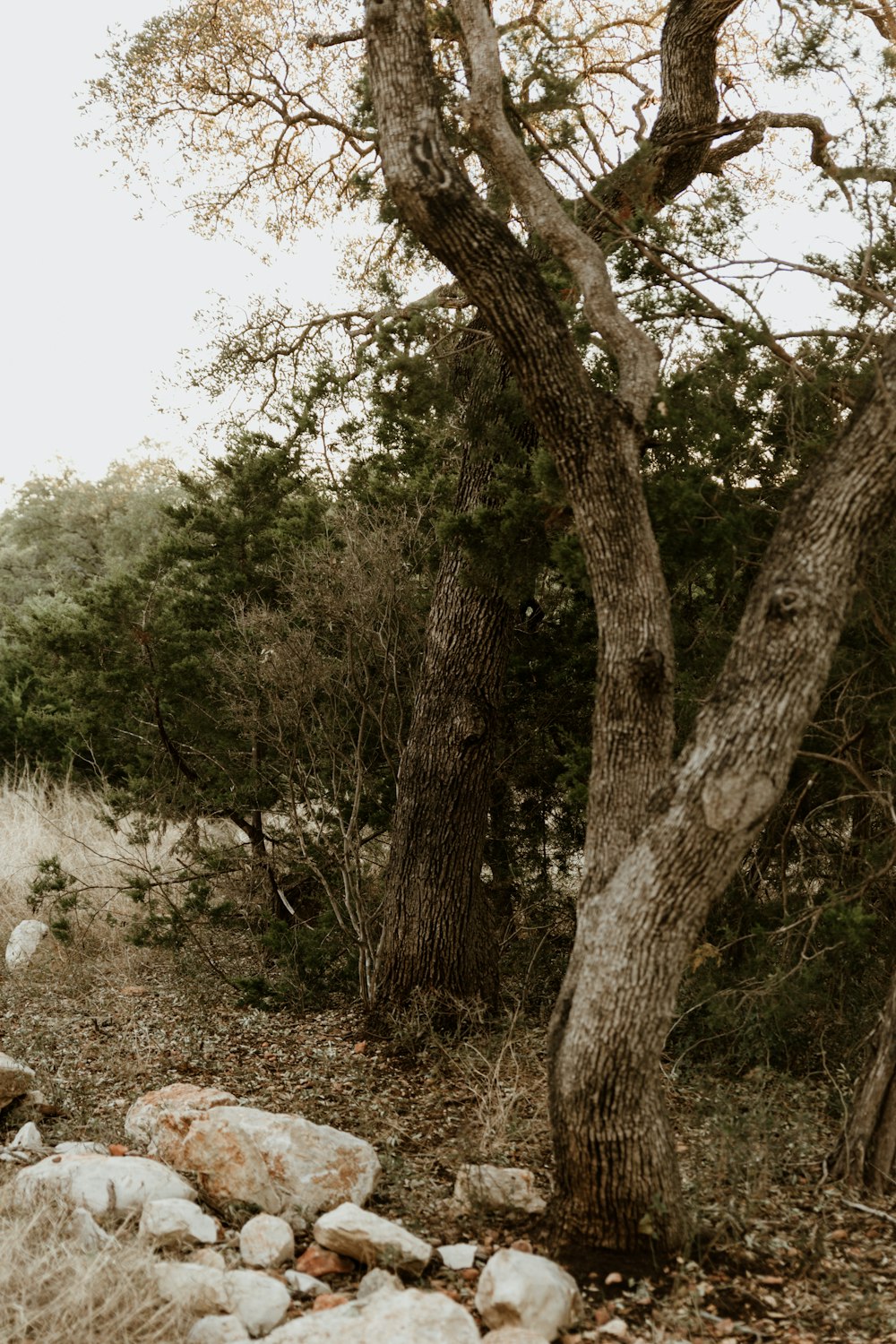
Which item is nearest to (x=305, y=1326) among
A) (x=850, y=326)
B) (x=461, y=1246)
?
(x=461, y=1246)

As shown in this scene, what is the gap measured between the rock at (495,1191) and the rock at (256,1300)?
915mm

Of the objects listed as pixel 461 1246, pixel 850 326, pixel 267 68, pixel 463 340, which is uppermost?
pixel 267 68

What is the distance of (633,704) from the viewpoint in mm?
4066

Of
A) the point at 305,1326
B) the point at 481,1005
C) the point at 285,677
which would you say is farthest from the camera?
the point at 285,677

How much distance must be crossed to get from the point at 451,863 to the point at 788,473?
2.78m

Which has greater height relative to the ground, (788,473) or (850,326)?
(850,326)

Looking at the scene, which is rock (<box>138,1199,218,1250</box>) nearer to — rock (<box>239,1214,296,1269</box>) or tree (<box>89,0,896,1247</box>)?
rock (<box>239,1214,296,1269</box>)

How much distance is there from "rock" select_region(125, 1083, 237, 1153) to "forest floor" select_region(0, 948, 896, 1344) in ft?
0.60

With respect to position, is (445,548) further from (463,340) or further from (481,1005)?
(481,1005)

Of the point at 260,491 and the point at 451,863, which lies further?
the point at 260,491

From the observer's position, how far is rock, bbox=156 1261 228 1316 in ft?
11.3

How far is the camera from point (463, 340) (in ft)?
21.7

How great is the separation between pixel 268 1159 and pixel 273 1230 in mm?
424

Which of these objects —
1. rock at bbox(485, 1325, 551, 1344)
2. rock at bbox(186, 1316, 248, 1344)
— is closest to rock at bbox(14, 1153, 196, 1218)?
rock at bbox(186, 1316, 248, 1344)
